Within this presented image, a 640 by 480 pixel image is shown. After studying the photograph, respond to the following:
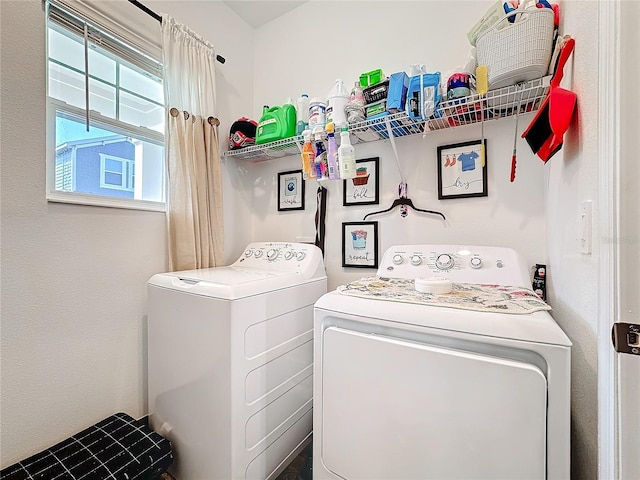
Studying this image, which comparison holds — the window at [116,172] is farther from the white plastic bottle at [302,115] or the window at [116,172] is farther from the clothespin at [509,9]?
the clothespin at [509,9]

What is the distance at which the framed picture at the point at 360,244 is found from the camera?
5.82 feet

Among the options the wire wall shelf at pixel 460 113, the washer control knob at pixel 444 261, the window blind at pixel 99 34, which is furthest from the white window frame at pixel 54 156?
the washer control knob at pixel 444 261

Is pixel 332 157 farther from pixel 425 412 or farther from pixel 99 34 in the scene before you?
pixel 99 34

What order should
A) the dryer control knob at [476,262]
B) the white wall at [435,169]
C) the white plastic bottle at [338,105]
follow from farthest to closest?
1. the white plastic bottle at [338,105]
2. the dryer control knob at [476,262]
3. the white wall at [435,169]

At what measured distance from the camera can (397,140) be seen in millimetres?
1709

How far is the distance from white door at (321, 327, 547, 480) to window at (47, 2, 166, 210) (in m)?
1.42

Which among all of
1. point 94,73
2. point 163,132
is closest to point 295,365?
point 163,132

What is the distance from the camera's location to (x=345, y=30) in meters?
1.91

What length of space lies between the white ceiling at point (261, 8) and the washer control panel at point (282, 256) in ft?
6.05

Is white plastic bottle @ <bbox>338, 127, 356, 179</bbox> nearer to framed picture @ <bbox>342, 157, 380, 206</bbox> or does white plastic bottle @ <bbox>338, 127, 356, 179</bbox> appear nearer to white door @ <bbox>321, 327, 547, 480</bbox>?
framed picture @ <bbox>342, 157, 380, 206</bbox>

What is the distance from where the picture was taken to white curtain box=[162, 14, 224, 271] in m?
1.65

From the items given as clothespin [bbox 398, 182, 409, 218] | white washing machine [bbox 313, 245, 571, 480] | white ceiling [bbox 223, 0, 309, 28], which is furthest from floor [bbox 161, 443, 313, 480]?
white ceiling [bbox 223, 0, 309, 28]

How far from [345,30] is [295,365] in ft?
7.16

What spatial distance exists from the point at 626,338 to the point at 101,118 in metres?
2.19
